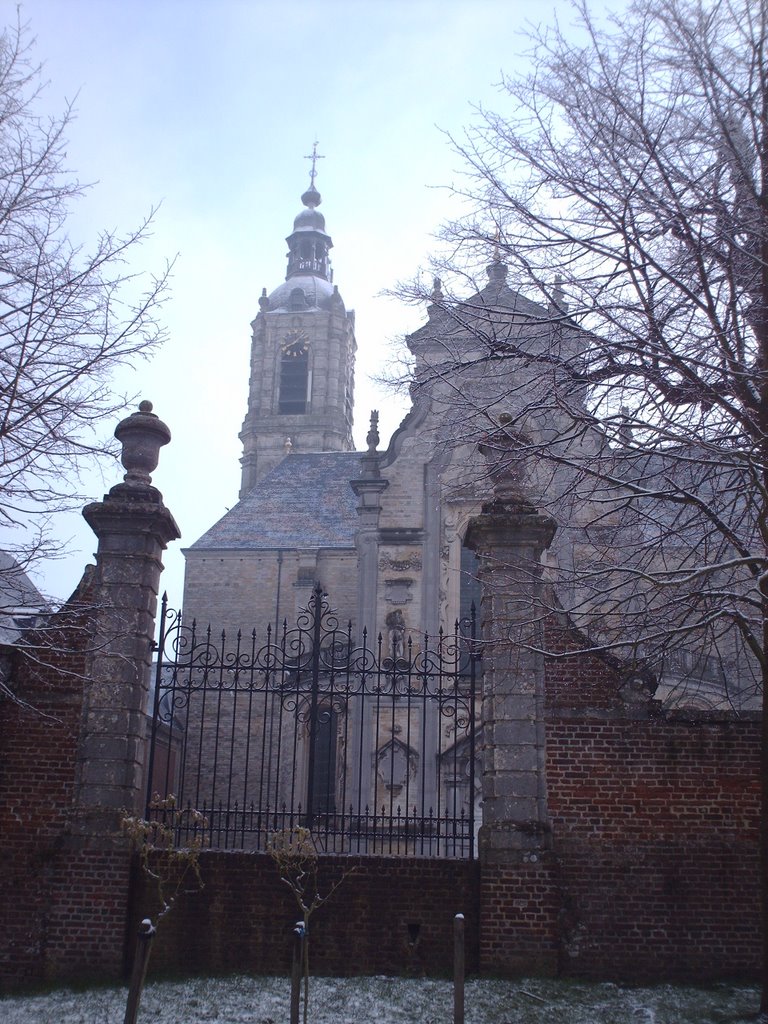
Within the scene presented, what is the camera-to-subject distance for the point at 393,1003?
7.73m

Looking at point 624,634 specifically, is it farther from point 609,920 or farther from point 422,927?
point 422,927

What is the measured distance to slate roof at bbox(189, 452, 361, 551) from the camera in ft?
86.8

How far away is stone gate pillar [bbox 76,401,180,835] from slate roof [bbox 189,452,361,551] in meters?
16.3

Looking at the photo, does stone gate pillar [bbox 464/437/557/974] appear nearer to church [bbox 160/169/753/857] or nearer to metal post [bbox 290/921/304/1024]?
church [bbox 160/169/753/857]

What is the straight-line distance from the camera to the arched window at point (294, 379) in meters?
42.6

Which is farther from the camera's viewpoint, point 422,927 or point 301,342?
point 301,342

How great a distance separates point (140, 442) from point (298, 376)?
33988 mm

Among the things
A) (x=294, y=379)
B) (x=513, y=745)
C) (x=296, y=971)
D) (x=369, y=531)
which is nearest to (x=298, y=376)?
(x=294, y=379)

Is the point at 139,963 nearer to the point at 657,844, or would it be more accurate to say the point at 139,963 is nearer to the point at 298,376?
the point at 657,844

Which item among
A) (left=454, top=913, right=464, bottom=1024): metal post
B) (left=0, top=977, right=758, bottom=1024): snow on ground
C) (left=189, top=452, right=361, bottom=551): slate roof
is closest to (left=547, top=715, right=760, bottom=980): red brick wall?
(left=0, top=977, right=758, bottom=1024): snow on ground

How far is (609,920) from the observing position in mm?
8312

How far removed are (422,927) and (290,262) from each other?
4352 cm

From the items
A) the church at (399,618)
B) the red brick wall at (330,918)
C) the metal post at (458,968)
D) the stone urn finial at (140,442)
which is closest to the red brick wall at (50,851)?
the red brick wall at (330,918)

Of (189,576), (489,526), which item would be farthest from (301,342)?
(489,526)
